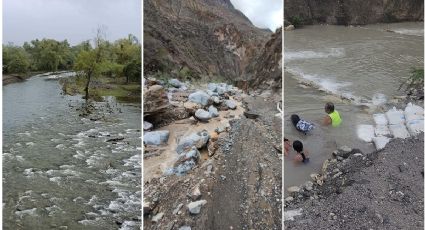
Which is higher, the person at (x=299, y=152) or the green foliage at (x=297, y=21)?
the green foliage at (x=297, y=21)

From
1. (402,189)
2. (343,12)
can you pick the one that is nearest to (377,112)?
(402,189)

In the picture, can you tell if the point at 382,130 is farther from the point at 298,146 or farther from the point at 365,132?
the point at 298,146

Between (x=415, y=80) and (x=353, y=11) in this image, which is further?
(x=353, y=11)

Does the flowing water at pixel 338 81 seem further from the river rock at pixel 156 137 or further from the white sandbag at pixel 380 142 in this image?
the river rock at pixel 156 137

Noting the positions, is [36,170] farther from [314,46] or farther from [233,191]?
[314,46]

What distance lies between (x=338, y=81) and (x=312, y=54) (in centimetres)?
38

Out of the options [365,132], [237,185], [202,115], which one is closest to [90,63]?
[202,115]

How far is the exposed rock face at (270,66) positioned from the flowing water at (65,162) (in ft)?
2.53

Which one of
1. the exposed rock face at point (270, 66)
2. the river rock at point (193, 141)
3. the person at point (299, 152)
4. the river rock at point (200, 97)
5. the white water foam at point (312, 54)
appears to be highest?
the white water foam at point (312, 54)

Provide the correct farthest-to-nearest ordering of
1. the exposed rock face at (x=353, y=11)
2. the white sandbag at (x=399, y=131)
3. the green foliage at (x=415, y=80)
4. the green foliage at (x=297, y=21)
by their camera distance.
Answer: the exposed rock face at (x=353, y=11), the green foliage at (x=297, y=21), the green foliage at (x=415, y=80), the white sandbag at (x=399, y=131)

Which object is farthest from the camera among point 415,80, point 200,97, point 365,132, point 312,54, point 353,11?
point 353,11

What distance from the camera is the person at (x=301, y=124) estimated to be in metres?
2.53

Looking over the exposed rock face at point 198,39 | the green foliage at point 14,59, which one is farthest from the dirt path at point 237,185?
the green foliage at point 14,59

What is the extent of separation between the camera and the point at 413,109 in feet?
8.80
